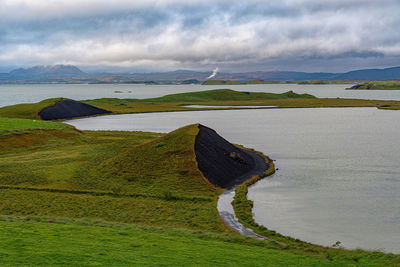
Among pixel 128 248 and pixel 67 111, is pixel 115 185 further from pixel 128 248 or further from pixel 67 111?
pixel 67 111

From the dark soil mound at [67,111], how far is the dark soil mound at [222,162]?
83.0 metres

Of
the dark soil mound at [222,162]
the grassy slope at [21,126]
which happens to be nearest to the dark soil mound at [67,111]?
the grassy slope at [21,126]

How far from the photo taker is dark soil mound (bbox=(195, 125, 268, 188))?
42.4m

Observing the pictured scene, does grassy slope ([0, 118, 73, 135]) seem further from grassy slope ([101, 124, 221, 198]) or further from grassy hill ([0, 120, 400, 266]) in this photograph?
grassy slope ([101, 124, 221, 198])

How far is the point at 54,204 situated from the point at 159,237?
14537 mm

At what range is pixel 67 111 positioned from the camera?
12962 cm

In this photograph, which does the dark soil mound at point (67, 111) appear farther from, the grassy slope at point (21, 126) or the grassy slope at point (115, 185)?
the grassy slope at point (115, 185)

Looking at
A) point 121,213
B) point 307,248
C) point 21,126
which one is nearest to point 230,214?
point 307,248

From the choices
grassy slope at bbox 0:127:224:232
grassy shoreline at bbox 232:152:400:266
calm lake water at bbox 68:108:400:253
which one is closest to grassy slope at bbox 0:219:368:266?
grassy shoreline at bbox 232:152:400:266

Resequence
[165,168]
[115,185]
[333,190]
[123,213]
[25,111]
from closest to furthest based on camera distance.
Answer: [123,213], [333,190], [115,185], [165,168], [25,111]

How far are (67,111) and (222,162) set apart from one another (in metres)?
97.0

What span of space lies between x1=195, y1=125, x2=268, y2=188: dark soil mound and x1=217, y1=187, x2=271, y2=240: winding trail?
3344 millimetres

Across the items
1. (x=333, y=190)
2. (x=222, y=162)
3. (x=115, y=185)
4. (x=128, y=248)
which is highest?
(x=222, y=162)

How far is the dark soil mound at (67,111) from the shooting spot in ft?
399
